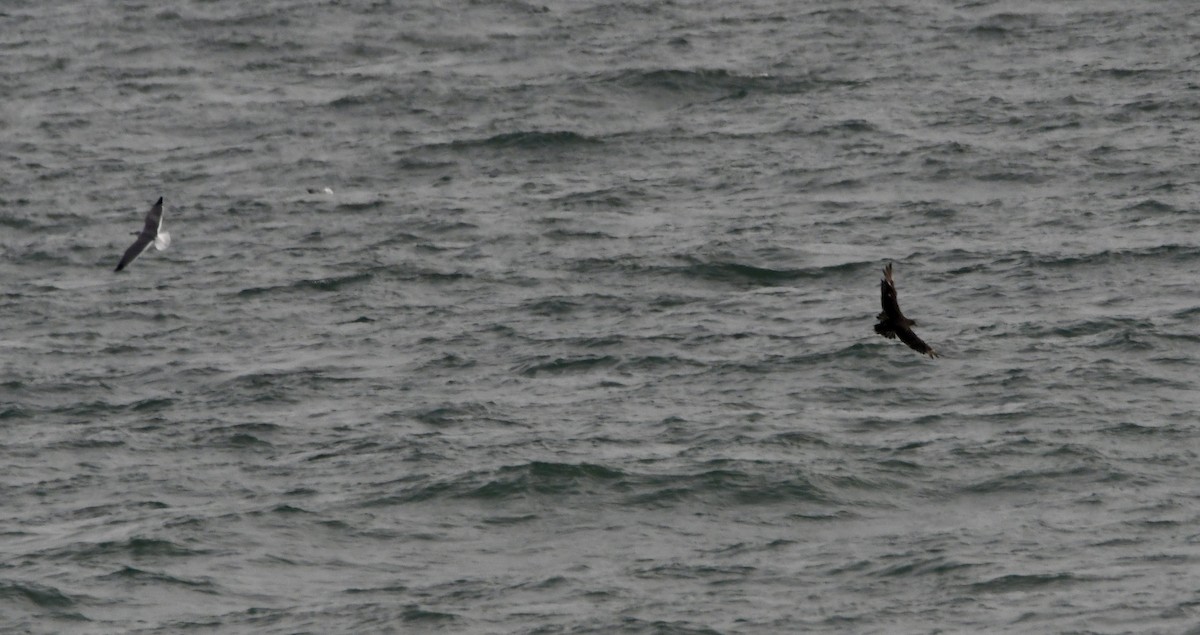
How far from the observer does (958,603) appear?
24.5 m

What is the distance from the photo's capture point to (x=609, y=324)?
31219mm

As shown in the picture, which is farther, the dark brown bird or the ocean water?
the ocean water

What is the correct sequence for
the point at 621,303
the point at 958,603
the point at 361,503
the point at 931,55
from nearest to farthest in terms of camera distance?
the point at 958,603 → the point at 361,503 → the point at 621,303 → the point at 931,55

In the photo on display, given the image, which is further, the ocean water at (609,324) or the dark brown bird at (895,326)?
the ocean water at (609,324)

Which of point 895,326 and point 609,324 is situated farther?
point 609,324

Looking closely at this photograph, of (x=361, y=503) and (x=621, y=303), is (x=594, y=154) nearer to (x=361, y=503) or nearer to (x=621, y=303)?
(x=621, y=303)

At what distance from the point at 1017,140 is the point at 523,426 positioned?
36.5 ft

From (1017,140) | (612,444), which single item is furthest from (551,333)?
(1017,140)

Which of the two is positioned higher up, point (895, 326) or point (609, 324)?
point (895, 326)

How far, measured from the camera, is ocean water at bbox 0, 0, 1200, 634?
2570cm

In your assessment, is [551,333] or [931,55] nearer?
[551,333]

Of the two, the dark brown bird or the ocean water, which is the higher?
the dark brown bird

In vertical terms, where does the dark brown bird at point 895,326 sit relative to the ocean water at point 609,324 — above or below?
above

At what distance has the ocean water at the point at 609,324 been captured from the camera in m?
25.7
